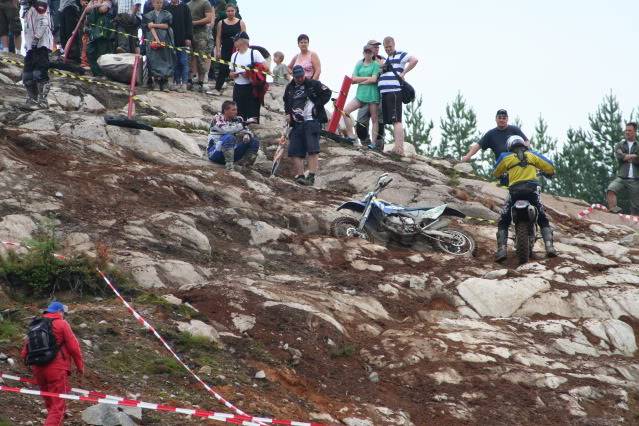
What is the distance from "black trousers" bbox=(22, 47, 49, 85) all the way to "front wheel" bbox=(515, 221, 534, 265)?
9417 mm

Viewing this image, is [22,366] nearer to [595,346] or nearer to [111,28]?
[595,346]

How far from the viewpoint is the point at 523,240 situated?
1595cm

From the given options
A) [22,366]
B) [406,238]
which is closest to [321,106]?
[406,238]

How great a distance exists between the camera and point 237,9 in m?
26.5

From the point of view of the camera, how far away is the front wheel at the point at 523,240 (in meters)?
15.9

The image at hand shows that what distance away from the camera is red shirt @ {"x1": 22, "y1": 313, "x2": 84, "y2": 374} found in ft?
32.2

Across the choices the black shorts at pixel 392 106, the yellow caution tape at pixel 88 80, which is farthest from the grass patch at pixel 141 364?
the yellow caution tape at pixel 88 80

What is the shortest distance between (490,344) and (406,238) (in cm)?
416

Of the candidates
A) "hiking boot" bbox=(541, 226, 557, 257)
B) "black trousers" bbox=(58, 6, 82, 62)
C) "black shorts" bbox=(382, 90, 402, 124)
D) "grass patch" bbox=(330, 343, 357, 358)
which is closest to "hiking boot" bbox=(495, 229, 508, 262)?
"hiking boot" bbox=(541, 226, 557, 257)

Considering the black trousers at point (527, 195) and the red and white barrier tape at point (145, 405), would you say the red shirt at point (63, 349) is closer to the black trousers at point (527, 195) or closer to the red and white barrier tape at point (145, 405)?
the red and white barrier tape at point (145, 405)

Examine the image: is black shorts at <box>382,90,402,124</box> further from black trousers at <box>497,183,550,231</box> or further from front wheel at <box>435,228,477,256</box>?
black trousers at <box>497,183,550,231</box>

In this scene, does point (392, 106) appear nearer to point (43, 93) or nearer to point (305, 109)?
point (305, 109)

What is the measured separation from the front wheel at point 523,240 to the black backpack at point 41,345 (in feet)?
26.4

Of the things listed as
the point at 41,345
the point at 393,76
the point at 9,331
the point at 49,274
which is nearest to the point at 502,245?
the point at 393,76
